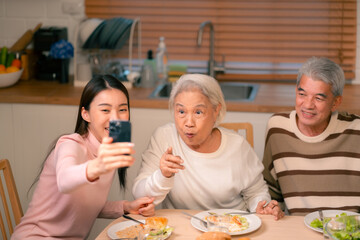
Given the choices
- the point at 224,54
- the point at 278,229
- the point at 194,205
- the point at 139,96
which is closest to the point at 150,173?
the point at 194,205

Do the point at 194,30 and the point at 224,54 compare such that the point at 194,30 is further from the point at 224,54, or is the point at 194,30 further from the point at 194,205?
the point at 194,205

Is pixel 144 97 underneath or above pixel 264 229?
above

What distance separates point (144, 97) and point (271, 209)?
1322 mm

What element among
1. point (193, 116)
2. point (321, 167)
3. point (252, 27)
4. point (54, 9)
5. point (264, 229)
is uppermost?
point (54, 9)

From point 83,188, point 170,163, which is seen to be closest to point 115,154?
point 170,163

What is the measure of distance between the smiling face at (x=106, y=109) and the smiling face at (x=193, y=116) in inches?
9.7

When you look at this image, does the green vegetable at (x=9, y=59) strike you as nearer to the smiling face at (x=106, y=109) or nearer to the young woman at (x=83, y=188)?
the young woman at (x=83, y=188)

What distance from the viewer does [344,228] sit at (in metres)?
1.60

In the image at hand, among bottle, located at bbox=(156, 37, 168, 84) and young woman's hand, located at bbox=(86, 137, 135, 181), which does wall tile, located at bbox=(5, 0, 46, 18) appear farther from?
young woman's hand, located at bbox=(86, 137, 135, 181)

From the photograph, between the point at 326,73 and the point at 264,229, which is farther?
the point at 326,73

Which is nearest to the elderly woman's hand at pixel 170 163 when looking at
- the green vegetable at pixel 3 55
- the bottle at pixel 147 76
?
the bottle at pixel 147 76

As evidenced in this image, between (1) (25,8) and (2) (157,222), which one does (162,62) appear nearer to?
(1) (25,8)

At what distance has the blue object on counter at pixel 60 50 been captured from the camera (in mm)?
3387

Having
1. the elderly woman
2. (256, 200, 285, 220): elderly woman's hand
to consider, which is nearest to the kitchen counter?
the elderly woman
